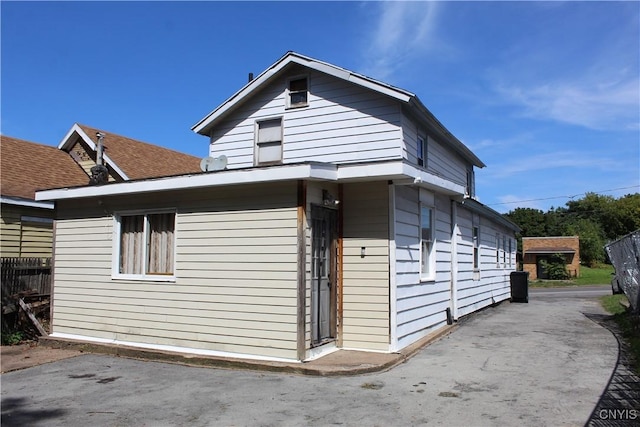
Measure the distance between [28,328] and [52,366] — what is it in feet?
10.6

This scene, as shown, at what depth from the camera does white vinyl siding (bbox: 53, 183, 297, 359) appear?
26.8 ft

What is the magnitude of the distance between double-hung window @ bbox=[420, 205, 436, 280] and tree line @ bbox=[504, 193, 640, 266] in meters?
44.6

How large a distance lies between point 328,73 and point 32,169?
414 inches

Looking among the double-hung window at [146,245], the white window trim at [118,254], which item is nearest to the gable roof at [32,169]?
the white window trim at [118,254]

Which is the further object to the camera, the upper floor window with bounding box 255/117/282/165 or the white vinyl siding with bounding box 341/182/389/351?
the upper floor window with bounding box 255/117/282/165

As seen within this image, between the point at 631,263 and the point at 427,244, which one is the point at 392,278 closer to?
the point at 427,244

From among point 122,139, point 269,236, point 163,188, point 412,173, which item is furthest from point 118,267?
point 122,139

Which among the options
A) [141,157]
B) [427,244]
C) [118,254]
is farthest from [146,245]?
[141,157]

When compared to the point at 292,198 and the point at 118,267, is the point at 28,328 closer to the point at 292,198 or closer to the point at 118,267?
the point at 118,267

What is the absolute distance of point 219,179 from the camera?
27.8 ft

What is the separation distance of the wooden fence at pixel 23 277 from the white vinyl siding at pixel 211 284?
1.55 meters

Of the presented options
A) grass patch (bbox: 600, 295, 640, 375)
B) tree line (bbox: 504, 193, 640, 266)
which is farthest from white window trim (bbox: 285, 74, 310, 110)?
tree line (bbox: 504, 193, 640, 266)

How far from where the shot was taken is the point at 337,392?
6.48m

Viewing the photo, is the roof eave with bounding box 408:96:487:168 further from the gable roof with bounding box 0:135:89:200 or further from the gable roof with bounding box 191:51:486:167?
the gable roof with bounding box 0:135:89:200
